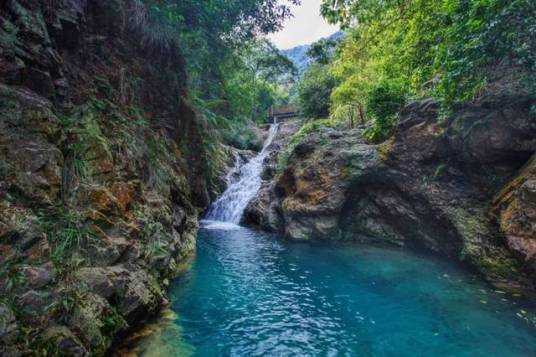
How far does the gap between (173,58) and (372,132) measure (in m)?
8.25

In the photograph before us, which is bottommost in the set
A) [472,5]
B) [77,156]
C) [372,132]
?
[77,156]

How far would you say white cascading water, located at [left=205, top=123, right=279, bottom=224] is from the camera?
17.2m

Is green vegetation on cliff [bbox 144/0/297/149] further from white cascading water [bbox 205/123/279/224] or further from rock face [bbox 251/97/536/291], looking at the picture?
rock face [bbox 251/97/536/291]

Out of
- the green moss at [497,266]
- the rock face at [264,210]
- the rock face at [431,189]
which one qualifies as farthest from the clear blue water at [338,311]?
the rock face at [264,210]

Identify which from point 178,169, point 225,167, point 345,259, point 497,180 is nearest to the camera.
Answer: point 497,180

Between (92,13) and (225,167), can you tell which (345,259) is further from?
(225,167)

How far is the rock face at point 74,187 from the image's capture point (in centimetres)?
367

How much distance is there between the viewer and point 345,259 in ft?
34.0

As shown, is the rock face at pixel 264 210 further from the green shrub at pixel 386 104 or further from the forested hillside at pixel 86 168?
the green shrub at pixel 386 104

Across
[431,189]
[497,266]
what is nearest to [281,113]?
[431,189]

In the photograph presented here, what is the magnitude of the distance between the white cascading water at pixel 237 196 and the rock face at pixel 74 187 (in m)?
8.29

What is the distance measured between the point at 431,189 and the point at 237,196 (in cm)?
1073

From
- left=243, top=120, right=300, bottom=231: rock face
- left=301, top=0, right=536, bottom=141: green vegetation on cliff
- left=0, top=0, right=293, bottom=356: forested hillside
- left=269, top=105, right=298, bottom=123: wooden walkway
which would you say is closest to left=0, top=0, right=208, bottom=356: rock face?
left=0, top=0, right=293, bottom=356: forested hillside

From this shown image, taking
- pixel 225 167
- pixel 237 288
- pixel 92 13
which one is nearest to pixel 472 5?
pixel 237 288
